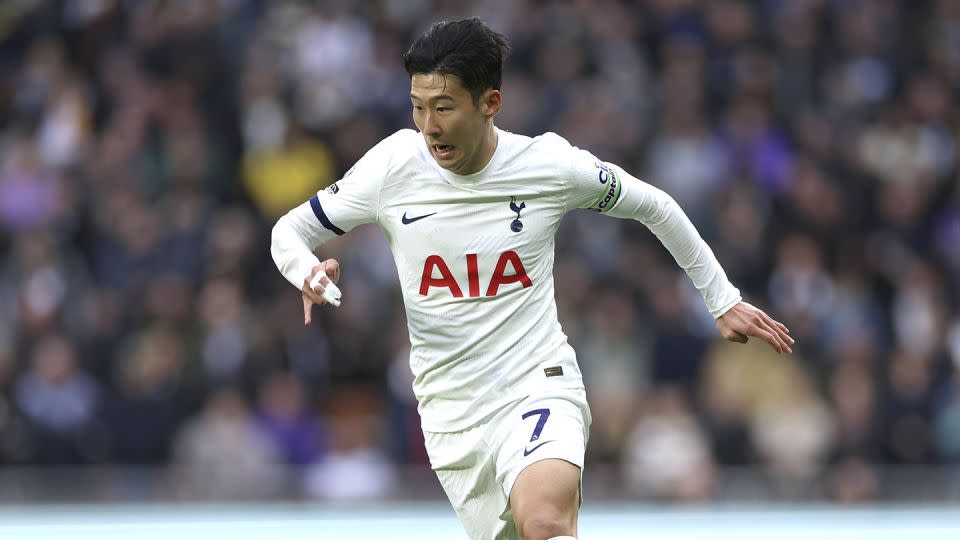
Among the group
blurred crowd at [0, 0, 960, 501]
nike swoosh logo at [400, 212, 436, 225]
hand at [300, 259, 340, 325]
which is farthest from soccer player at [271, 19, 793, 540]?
blurred crowd at [0, 0, 960, 501]

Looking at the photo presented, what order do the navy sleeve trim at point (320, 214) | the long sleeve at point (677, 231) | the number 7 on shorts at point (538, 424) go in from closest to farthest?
the number 7 on shorts at point (538, 424) < the navy sleeve trim at point (320, 214) < the long sleeve at point (677, 231)

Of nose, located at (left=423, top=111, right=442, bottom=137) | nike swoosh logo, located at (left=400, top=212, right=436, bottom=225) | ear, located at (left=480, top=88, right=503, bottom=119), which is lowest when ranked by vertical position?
nike swoosh logo, located at (left=400, top=212, right=436, bottom=225)

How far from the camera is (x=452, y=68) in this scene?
Answer: 5.30m

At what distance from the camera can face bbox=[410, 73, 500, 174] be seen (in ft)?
17.4

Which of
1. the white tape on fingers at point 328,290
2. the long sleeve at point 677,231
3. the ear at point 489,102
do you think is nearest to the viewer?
the white tape on fingers at point 328,290

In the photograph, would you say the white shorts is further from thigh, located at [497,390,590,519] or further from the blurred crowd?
the blurred crowd

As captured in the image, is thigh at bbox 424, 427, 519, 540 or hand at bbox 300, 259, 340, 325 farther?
thigh at bbox 424, 427, 519, 540

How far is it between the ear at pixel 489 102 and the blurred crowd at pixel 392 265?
18.1 ft

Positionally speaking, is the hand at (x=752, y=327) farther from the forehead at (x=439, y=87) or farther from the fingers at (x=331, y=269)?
the fingers at (x=331, y=269)

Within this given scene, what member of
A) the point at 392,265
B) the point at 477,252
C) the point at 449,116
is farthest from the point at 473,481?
the point at 392,265

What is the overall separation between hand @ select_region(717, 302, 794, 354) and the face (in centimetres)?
112

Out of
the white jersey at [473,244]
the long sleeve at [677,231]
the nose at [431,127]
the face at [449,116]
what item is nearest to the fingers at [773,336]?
the long sleeve at [677,231]

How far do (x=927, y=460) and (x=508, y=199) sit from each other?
6.30 metres

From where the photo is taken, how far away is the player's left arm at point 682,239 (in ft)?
18.5
